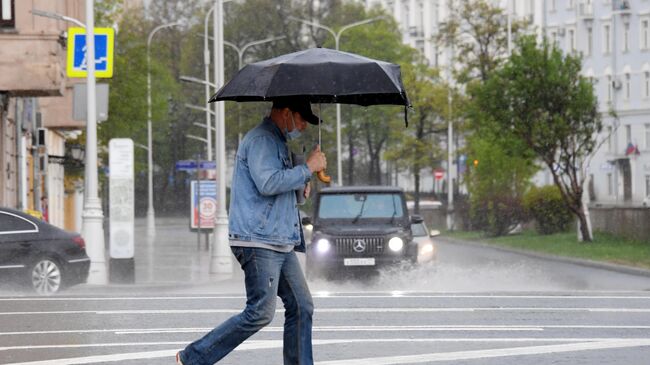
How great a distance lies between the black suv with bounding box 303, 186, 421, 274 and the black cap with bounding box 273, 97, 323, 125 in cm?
1446

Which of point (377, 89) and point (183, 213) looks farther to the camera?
point (183, 213)

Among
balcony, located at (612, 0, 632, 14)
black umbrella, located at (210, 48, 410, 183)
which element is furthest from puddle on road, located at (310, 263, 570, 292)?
balcony, located at (612, 0, 632, 14)

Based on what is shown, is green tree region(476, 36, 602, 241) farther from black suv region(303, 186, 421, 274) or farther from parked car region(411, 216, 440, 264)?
black suv region(303, 186, 421, 274)

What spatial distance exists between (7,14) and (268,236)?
2589 centimetres

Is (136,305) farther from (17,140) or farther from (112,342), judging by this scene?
(17,140)

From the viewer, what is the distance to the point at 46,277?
24859 mm

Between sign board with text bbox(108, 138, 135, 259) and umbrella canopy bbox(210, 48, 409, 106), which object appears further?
sign board with text bbox(108, 138, 135, 259)

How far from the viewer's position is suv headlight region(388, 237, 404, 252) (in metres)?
26.1

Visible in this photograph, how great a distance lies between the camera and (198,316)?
1647cm

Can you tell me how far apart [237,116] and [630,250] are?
156 feet

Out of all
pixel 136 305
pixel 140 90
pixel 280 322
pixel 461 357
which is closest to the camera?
pixel 461 357

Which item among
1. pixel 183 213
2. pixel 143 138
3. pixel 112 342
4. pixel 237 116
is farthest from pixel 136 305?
pixel 183 213

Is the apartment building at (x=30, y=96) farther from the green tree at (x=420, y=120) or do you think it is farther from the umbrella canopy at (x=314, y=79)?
the green tree at (x=420, y=120)

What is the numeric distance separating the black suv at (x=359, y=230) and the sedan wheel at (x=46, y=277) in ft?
12.6
